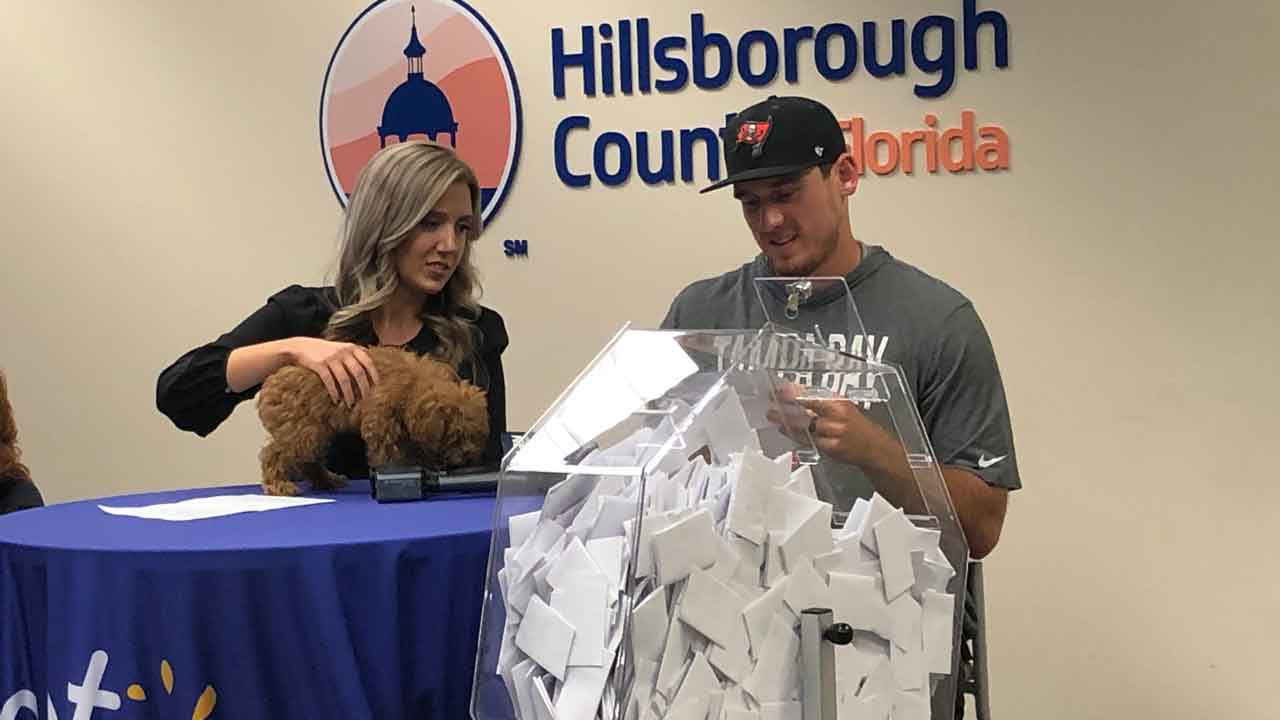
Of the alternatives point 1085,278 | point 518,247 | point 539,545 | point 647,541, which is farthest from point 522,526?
point 518,247

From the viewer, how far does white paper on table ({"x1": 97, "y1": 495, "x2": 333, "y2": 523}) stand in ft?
7.27

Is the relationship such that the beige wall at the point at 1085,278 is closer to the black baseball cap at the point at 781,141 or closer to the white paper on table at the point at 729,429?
the black baseball cap at the point at 781,141

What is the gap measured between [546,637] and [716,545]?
0.24 m

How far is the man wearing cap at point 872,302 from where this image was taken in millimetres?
2453

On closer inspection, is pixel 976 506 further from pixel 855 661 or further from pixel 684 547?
pixel 684 547

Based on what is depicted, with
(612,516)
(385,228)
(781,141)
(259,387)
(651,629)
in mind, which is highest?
(781,141)

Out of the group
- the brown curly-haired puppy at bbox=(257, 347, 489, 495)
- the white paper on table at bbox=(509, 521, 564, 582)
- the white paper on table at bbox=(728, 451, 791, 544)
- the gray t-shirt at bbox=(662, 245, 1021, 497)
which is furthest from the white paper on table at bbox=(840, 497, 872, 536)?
the brown curly-haired puppy at bbox=(257, 347, 489, 495)

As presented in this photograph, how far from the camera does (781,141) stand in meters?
2.58

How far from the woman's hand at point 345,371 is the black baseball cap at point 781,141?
2.48 feet

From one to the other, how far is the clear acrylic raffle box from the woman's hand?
2.10ft

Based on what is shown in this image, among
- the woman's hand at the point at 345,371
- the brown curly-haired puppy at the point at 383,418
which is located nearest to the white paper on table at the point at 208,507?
the brown curly-haired puppy at the point at 383,418

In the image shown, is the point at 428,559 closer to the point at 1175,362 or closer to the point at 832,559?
the point at 832,559

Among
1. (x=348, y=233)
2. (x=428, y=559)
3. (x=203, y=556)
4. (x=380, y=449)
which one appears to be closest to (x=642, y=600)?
(x=428, y=559)

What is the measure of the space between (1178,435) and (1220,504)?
202 mm
